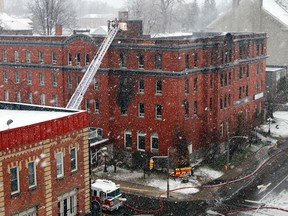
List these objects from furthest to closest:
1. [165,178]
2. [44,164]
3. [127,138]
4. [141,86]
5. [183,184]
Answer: [127,138] < [141,86] < [165,178] < [183,184] < [44,164]


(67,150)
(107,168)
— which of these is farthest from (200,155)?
(67,150)

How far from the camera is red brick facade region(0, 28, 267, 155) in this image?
55.5 metres

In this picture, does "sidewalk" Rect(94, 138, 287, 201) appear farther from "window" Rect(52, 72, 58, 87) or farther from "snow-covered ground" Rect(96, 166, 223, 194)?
"window" Rect(52, 72, 58, 87)

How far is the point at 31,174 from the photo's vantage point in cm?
3152

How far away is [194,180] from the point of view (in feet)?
171

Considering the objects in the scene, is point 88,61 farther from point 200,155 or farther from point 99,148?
point 200,155

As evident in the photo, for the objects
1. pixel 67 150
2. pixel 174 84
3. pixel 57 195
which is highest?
pixel 174 84

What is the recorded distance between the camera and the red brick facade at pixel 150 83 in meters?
55.5

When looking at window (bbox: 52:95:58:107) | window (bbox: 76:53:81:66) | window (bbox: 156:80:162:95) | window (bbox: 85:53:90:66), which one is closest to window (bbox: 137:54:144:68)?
window (bbox: 156:80:162:95)

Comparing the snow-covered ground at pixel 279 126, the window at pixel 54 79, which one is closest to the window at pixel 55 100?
the window at pixel 54 79

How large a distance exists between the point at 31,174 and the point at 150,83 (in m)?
27.0

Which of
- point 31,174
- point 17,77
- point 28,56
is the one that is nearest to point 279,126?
point 28,56

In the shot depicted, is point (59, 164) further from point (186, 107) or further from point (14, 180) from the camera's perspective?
point (186, 107)

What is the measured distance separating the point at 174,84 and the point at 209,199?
13.4 m
